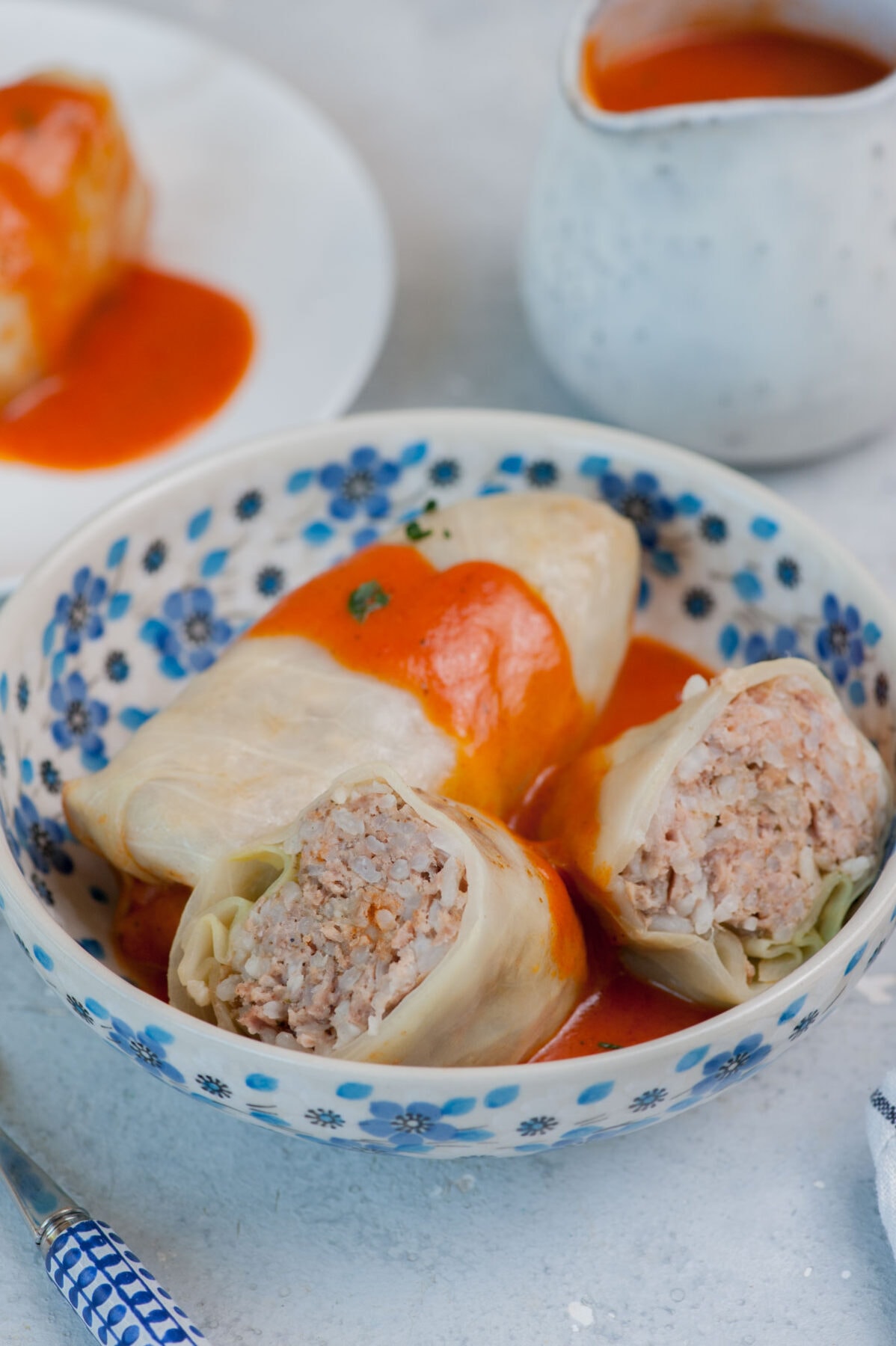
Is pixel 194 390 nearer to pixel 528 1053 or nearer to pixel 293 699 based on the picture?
pixel 293 699

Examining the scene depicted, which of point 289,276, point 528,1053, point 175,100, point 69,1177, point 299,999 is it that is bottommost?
point 69,1177

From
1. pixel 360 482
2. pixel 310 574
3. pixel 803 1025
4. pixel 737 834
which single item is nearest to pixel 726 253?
pixel 360 482

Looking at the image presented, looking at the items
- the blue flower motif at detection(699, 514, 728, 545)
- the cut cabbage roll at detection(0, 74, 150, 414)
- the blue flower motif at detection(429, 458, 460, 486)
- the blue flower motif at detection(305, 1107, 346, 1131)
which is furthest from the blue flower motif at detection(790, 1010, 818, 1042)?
the cut cabbage roll at detection(0, 74, 150, 414)

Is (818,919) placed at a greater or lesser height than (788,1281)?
greater

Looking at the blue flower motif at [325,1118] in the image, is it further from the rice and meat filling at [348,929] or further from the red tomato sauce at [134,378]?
the red tomato sauce at [134,378]

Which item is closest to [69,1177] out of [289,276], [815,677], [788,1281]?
[788,1281]

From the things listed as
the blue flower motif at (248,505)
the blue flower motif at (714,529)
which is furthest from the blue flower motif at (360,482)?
the blue flower motif at (714,529)

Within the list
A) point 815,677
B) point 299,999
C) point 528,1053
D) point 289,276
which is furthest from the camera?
point 289,276
